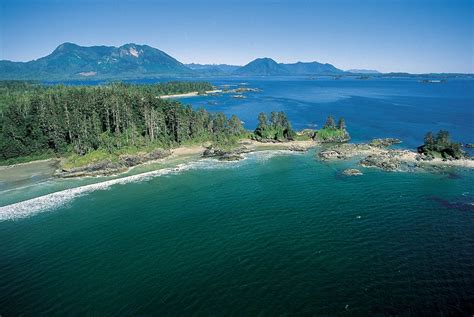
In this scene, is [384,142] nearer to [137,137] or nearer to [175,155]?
Answer: [175,155]

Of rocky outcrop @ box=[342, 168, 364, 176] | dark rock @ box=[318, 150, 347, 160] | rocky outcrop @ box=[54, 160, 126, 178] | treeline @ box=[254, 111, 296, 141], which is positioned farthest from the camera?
treeline @ box=[254, 111, 296, 141]

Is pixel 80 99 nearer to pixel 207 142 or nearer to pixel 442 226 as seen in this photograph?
pixel 207 142

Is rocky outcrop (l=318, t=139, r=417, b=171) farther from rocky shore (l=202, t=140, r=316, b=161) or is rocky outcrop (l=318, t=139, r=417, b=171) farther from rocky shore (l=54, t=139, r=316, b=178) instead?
rocky shore (l=54, t=139, r=316, b=178)

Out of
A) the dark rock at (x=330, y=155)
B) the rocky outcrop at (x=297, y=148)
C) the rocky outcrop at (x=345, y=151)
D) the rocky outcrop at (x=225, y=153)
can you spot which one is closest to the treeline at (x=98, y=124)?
the rocky outcrop at (x=225, y=153)

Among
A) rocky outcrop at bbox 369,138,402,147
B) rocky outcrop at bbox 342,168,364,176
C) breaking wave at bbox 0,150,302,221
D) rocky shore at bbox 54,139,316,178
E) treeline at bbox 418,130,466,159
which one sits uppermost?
treeline at bbox 418,130,466,159

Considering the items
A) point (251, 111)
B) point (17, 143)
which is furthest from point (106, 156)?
point (251, 111)

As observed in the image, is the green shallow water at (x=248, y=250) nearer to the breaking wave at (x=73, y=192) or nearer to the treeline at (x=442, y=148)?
the breaking wave at (x=73, y=192)

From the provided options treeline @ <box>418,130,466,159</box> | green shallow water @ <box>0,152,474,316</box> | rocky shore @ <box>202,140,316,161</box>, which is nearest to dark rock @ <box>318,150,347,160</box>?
rocky shore @ <box>202,140,316,161</box>
